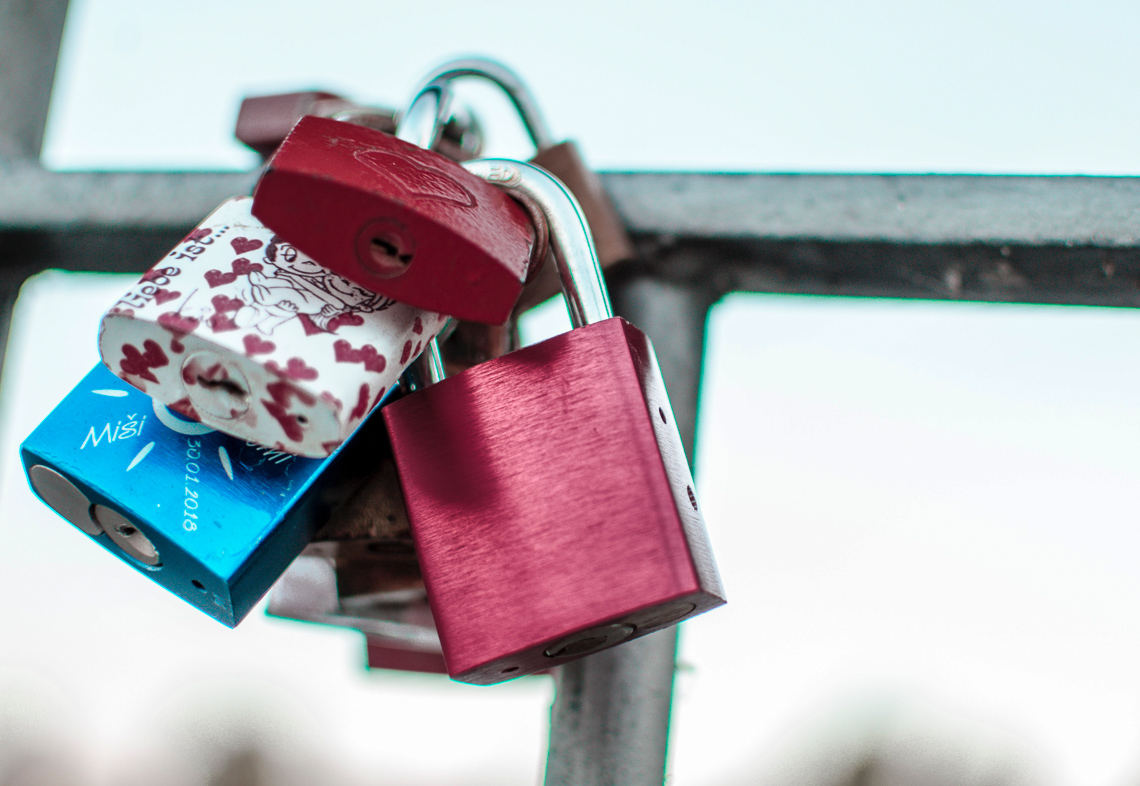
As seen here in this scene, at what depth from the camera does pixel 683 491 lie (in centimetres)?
36

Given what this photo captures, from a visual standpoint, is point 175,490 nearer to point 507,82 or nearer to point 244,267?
point 244,267

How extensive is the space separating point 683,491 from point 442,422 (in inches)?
5.2

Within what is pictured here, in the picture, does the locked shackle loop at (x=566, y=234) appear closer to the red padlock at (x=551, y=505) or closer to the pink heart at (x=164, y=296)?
the red padlock at (x=551, y=505)

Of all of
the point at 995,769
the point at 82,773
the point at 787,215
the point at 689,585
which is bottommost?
the point at 82,773

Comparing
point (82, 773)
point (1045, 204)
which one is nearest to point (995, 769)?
point (1045, 204)

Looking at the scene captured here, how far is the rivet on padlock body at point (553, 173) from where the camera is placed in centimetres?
50

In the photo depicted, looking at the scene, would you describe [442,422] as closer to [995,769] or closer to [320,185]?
[320,185]

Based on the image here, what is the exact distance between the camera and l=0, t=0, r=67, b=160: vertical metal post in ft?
2.08

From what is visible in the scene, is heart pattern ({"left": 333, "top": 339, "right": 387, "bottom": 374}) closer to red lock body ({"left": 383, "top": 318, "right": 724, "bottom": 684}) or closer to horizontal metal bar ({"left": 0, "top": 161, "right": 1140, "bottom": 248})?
red lock body ({"left": 383, "top": 318, "right": 724, "bottom": 684})

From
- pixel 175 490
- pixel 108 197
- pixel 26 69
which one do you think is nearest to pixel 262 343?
pixel 175 490

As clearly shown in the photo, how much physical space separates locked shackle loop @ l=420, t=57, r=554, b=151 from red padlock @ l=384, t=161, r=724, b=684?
230 mm

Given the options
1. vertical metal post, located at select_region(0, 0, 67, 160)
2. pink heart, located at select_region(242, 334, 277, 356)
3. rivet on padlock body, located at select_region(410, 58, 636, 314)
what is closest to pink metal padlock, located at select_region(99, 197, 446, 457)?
pink heart, located at select_region(242, 334, 277, 356)

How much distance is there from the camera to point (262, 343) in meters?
0.35

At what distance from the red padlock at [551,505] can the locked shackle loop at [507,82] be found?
230mm
